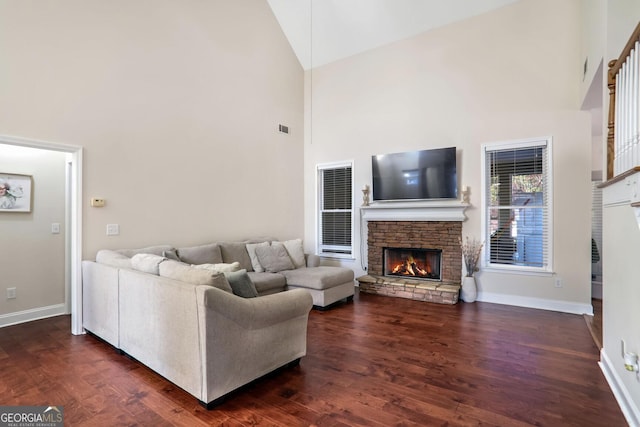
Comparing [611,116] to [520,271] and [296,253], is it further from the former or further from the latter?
[296,253]

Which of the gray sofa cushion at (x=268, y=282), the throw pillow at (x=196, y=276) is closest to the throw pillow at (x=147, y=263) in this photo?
the throw pillow at (x=196, y=276)

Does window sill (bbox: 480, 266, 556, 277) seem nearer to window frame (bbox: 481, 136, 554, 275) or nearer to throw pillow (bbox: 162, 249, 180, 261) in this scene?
window frame (bbox: 481, 136, 554, 275)

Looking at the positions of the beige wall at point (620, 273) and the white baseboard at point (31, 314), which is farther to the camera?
the white baseboard at point (31, 314)

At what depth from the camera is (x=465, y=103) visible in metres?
5.34

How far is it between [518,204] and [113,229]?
545 centimetres

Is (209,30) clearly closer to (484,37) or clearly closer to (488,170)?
(484,37)

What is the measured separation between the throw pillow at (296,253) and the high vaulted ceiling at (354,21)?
369cm

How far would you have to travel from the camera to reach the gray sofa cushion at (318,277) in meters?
4.74

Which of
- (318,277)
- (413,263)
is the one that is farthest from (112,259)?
(413,263)

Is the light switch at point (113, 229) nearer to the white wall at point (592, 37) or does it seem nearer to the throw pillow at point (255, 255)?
the throw pillow at point (255, 255)

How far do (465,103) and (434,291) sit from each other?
2947 mm

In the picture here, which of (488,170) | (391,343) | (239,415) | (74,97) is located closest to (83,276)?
(74,97)

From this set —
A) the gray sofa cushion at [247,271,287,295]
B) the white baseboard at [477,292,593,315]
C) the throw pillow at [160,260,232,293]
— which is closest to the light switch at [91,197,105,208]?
the throw pillow at [160,260,232,293]

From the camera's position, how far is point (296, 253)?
5.78 m
